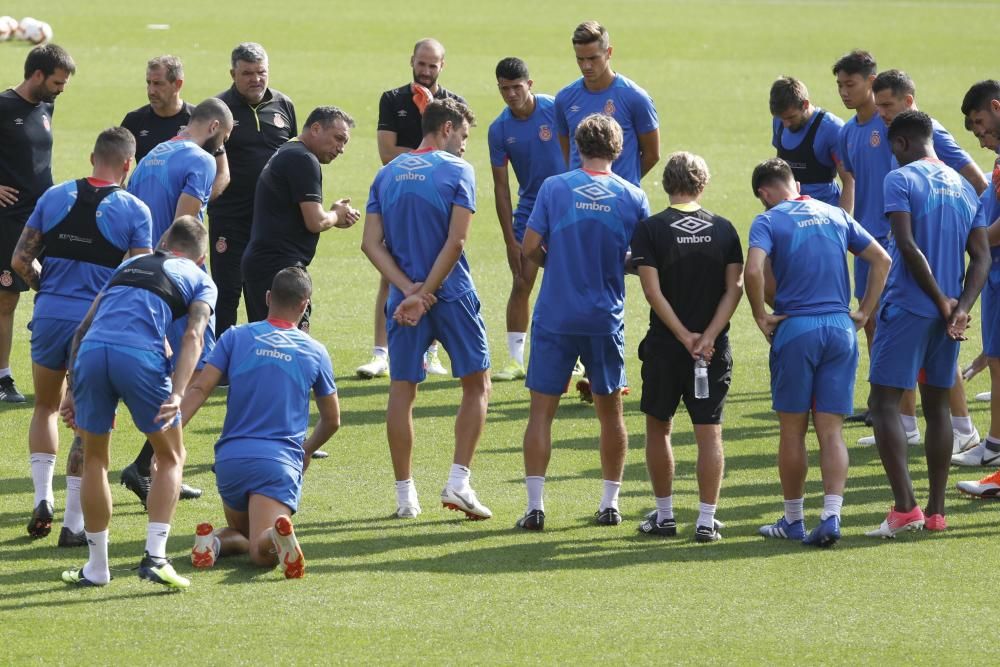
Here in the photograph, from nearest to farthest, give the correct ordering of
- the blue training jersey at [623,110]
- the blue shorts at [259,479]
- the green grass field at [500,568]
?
1. the green grass field at [500,568]
2. the blue shorts at [259,479]
3. the blue training jersey at [623,110]

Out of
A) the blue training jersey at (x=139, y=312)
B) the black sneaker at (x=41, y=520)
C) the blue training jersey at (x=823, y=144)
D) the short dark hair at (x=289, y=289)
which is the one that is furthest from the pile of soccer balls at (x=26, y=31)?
the blue training jersey at (x=139, y=312)

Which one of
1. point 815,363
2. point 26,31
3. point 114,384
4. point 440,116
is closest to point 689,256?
point 815,363

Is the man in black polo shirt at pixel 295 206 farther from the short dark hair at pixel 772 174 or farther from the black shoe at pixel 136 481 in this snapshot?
the short dark hair at pixel 772 174

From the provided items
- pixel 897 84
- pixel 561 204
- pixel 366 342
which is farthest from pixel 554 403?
pixel 366 342

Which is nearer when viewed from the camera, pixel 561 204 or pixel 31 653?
pixel 31 653

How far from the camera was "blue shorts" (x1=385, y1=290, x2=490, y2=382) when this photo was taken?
27.0 feet

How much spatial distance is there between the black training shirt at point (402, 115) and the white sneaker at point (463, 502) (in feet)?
13.9

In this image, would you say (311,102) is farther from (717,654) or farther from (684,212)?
(717,654)

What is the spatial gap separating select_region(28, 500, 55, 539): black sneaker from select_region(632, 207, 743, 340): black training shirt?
11.1 ft

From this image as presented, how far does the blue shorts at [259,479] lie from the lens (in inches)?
282

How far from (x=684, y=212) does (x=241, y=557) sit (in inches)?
115

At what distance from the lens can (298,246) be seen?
8.93 meters

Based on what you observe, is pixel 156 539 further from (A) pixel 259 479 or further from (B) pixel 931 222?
(B) pixel 931 222

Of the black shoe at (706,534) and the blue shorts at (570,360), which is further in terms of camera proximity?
the blue shorts at (570,360)
